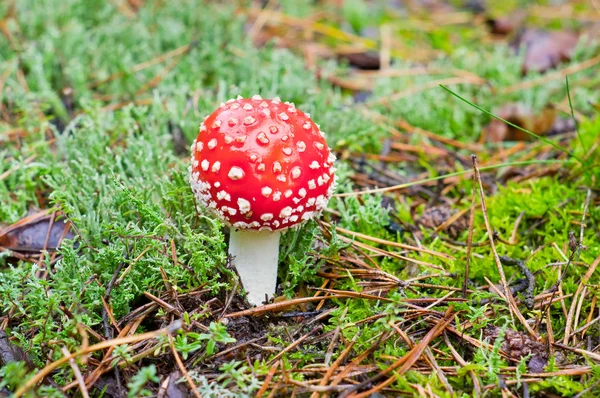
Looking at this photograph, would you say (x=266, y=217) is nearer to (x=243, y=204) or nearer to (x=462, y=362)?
(x=243, y=204)

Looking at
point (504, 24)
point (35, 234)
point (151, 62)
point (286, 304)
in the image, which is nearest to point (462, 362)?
point (286, 304)

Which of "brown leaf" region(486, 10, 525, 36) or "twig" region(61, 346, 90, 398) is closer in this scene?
"twig" region(61, 346, 90, 398)

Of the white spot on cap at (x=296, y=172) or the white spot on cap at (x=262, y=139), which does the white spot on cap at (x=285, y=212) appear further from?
the white spot on cap at (x=262, y=139)

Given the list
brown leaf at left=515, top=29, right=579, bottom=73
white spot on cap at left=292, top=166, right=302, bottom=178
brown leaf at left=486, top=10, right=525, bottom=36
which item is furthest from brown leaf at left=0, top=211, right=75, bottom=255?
brown leaf at left=486, top=10, right=525, bottom=36

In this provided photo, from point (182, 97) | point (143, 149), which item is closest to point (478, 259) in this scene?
point (143, 149)

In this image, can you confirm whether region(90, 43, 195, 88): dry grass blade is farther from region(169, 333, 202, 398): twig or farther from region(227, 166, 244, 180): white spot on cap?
region(169, 333, 202, 398): twig

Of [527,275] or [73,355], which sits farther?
[527,275]
